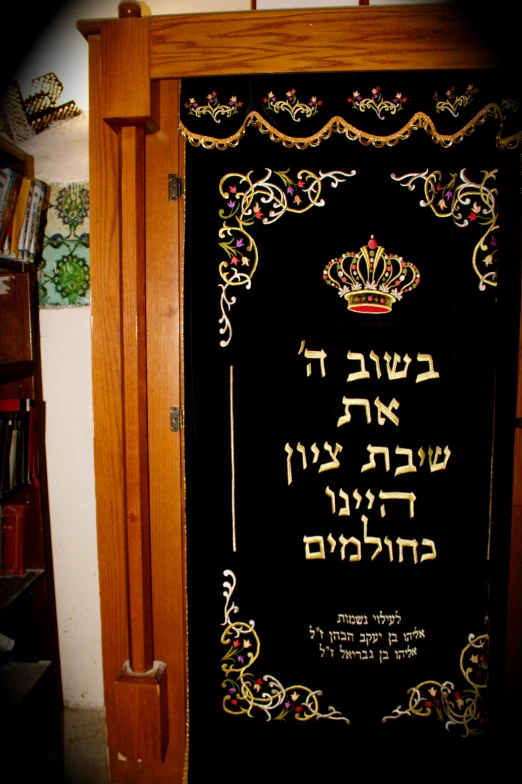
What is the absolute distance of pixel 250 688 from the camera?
130cm

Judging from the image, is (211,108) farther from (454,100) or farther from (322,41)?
(454,100)

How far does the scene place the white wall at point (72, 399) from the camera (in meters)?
1.44

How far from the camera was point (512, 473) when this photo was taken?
3.96ft

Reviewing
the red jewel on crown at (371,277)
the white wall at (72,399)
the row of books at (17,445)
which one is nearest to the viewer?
the red jewel on crown at (371,277)

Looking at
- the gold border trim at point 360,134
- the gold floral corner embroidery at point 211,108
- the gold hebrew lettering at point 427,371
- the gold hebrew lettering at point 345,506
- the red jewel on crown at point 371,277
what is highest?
the gold floral corner embroidery at point 211,108

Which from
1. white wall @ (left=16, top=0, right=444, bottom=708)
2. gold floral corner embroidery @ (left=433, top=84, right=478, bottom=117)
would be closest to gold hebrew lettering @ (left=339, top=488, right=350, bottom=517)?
white wall @ (left=16, top=0, right=444, bottom=708)

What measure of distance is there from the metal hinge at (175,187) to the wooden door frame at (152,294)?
26mm

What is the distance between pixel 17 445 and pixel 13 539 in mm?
363

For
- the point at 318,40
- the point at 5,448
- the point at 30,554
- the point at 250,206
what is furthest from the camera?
the point at 30,554

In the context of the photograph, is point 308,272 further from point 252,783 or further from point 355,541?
point 252,783

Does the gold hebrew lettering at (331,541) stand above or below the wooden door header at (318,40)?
below

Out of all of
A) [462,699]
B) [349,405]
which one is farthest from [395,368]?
[462,699]

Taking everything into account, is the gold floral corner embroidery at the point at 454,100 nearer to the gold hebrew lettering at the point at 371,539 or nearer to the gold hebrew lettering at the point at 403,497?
the gold hebrew lettering at the point at 403,497

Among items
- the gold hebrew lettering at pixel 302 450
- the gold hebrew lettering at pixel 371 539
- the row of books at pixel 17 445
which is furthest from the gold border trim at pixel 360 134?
the gold hebrew lettering at pixel 371 539
